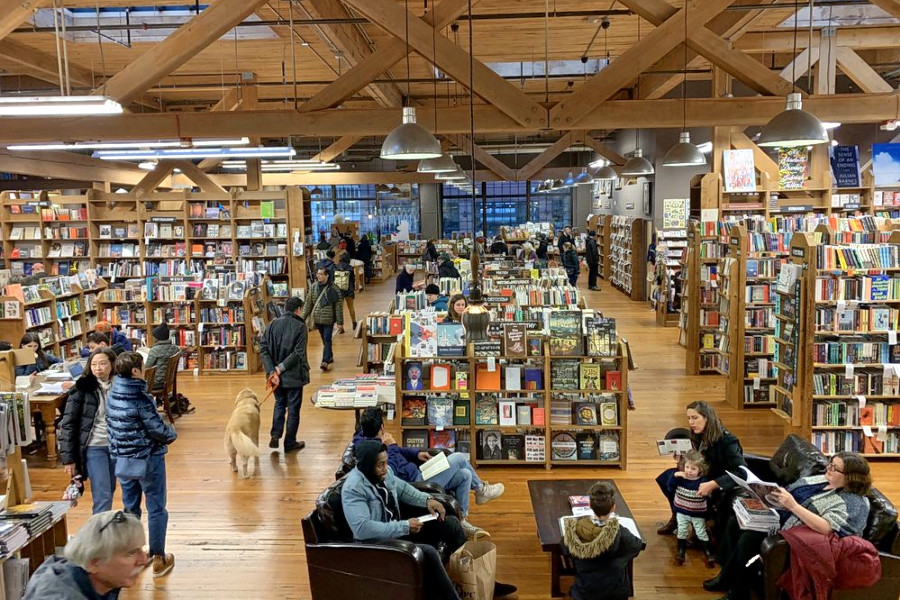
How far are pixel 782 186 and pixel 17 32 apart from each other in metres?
11.6

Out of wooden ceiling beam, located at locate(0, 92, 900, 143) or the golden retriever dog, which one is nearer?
the golden retriever dog

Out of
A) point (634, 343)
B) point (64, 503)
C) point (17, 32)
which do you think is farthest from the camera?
point (634, 343)

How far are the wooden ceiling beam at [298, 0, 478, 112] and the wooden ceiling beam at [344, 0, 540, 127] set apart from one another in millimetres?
197

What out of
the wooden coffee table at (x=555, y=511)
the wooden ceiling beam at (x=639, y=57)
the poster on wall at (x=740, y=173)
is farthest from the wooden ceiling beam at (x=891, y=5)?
the wooden coffee table at (x=555, y=511)

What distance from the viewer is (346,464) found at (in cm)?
502

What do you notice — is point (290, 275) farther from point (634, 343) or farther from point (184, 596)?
point (184, 596)

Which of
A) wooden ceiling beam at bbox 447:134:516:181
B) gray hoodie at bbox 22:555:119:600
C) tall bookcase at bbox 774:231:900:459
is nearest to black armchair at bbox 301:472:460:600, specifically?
gray hoodie at bbox 22:555:119:600

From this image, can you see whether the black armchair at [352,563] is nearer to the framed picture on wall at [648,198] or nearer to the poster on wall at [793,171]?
the poster on wall at [793,171]

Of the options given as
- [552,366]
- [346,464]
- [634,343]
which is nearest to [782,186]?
[634,343]

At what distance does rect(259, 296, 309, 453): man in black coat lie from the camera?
7.68 meters

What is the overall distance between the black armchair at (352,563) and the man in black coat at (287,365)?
11.3ft

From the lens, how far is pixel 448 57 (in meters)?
8.52

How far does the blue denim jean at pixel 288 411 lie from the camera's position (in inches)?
306

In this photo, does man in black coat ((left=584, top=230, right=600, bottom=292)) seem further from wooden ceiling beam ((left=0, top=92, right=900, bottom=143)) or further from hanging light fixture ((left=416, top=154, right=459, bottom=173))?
hanging light fixture ((left=416, top=154, right=459, bottom=173))
